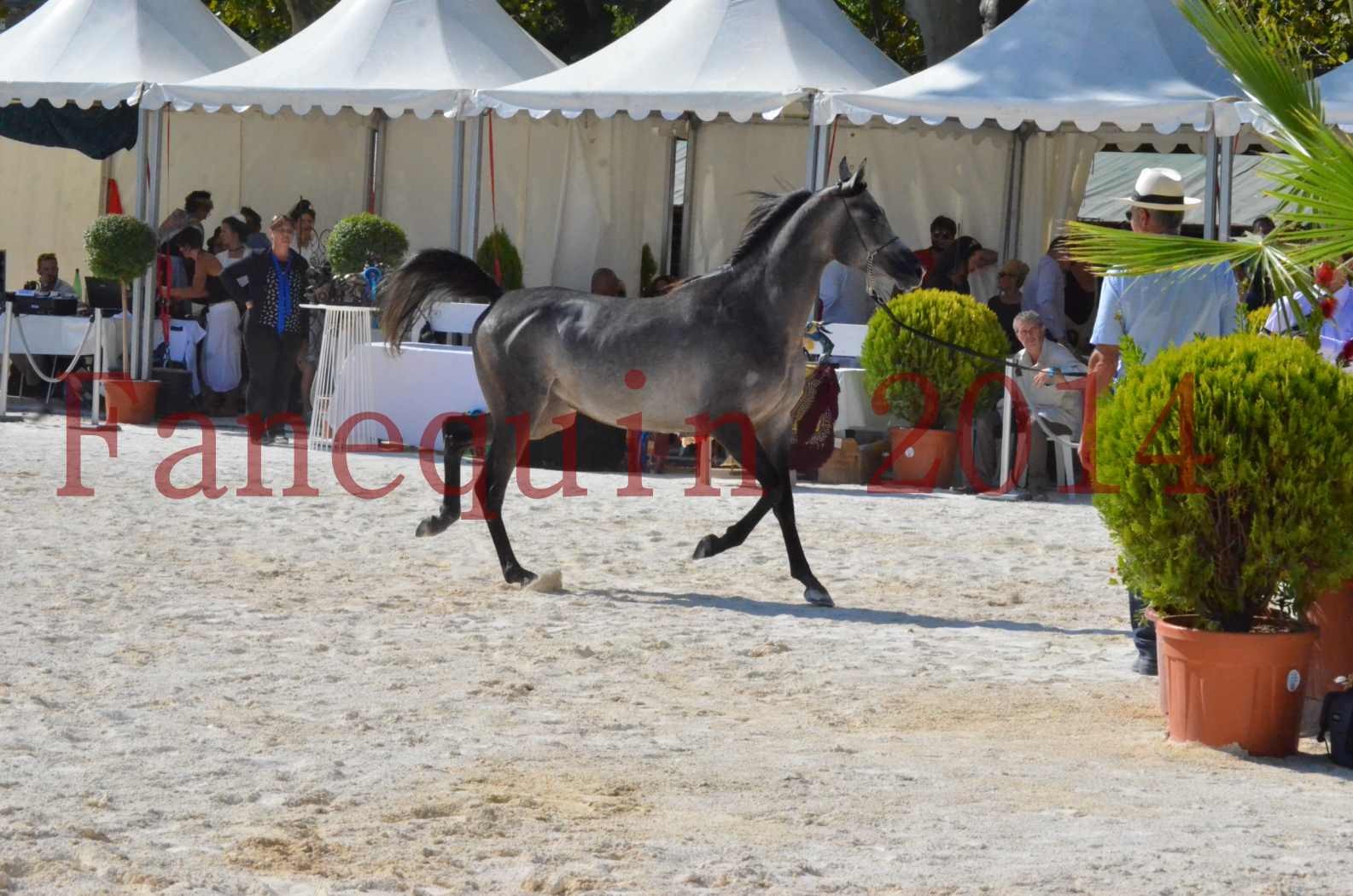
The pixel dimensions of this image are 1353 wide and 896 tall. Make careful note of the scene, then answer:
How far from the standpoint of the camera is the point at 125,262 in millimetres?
15133

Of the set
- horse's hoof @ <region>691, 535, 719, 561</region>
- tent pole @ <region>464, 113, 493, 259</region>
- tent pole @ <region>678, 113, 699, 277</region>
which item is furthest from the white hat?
tent pole @ <region>678, 113, 699, 277</region>

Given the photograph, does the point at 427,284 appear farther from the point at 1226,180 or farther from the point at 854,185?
the point at 1226,180

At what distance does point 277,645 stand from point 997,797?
2.96 meters

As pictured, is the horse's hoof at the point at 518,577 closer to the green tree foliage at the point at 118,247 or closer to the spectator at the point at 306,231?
the green tree foliage at the point at 118,247

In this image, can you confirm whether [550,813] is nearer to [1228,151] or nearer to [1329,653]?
[1329,653]

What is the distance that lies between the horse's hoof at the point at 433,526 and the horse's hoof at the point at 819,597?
1726 millimetres

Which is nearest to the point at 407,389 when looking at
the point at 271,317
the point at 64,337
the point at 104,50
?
the point at 271,317

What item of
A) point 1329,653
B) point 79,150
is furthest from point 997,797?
point 79,150

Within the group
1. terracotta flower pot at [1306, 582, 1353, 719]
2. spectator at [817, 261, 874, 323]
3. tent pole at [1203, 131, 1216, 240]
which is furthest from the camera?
spectator at [817, 261, 874, 323]

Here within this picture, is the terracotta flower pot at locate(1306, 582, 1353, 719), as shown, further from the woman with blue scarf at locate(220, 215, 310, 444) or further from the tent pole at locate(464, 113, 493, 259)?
the tent pole at locate(464, 113, 493, 259)

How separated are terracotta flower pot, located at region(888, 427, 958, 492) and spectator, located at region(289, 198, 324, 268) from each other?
608 cm

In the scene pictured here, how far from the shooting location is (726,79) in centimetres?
1434

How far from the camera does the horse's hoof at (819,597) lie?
8398 millimetres

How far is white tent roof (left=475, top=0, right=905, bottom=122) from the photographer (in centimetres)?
1408
